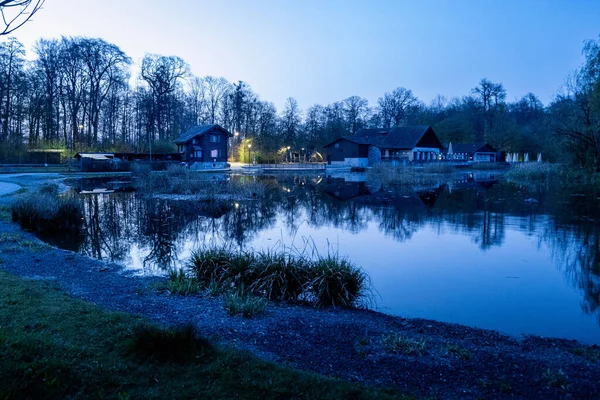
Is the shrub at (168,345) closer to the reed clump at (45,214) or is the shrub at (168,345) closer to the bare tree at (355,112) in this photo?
the reed clump at (45,214)

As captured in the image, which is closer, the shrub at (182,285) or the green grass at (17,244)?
the shrub at (182,285)

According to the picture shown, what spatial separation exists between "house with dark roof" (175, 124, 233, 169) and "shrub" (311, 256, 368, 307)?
44.8m

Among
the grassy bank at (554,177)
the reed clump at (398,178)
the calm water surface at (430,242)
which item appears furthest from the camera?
the reed clump at (398,178)

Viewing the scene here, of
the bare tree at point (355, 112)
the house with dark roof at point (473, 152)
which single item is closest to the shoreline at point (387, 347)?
the house with dark roof at point (473, 152)

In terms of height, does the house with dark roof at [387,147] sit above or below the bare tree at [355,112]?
below

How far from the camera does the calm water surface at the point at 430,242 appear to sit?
24.9 feet

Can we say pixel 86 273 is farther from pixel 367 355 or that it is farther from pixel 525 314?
pixel 525 314

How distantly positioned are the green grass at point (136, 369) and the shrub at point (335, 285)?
3212 millimetres

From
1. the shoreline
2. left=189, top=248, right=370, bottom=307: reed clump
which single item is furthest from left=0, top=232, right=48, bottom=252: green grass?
left=189, top=248, right=370, bottom=307: reed clump

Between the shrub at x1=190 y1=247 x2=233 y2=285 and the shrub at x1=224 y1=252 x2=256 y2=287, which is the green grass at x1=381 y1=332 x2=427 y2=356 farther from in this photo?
the shrub at x1=190 y1=247 x2=233 y2=285

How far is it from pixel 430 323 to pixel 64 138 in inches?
2176

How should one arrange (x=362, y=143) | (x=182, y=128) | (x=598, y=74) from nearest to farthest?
(x=598, y=74), (x=362, y=143), (x=182, y=128)

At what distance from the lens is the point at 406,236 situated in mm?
14211

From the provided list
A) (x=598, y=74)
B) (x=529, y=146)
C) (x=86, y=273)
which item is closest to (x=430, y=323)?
(x=86, y=273)
